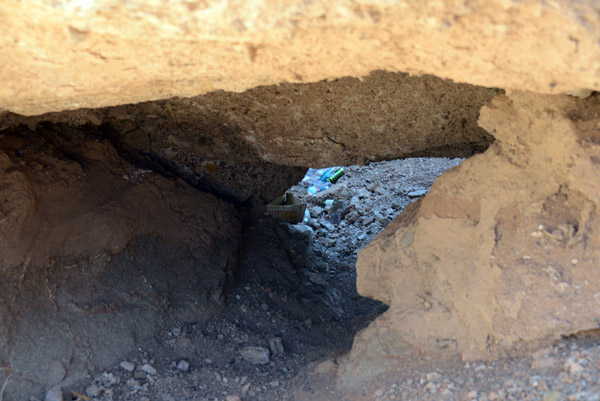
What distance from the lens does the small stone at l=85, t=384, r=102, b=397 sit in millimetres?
2359

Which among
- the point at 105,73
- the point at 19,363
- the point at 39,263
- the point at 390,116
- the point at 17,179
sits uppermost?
the point at 105,73

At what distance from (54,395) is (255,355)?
101 cm

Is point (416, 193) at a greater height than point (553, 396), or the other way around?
point (553, 396)

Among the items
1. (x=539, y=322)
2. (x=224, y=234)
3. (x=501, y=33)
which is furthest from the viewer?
(x=224, y=234)

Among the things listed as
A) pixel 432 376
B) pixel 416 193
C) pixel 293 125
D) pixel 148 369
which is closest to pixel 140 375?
pixel 148 369

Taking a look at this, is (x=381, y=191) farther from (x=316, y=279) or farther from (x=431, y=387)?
(x=431, y=387)

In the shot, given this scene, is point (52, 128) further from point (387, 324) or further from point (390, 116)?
point (387, 324)

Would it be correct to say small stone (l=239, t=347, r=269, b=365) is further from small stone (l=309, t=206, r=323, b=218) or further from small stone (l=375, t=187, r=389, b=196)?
small stone (l=375, t=187, r=389, b=196)

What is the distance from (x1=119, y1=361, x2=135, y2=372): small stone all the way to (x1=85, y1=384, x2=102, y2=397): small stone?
172 mm

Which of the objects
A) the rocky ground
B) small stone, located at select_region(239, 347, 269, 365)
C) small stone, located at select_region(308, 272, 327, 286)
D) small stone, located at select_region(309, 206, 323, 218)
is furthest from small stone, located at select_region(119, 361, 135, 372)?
small stone, located at select_region(309, 206, 323, 218)

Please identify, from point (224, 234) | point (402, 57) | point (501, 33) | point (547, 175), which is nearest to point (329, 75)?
point (402, 57)

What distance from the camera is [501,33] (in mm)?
1336

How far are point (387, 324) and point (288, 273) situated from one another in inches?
67.7

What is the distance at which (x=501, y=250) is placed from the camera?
1927 mm
